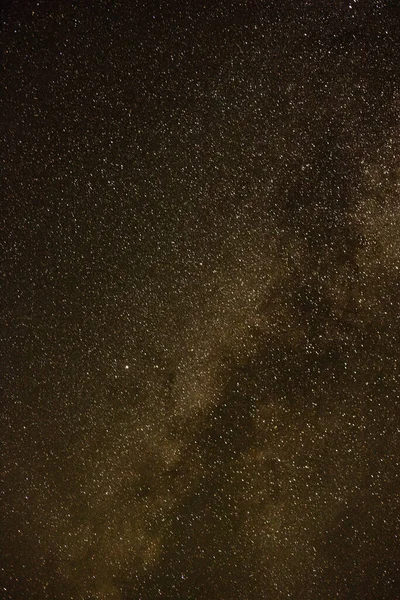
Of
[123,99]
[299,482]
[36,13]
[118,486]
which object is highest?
[36,13]

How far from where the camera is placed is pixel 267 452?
1145 mm

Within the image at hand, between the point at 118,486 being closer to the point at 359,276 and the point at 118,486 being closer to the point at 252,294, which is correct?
the point at 252,294

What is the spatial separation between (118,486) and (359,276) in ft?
2.74

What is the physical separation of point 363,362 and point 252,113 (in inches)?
27.6

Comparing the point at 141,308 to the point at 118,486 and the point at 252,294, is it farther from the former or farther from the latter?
the point at 118,486

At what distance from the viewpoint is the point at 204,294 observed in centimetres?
114

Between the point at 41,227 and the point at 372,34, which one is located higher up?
the point at 41,227

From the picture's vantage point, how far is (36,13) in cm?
115

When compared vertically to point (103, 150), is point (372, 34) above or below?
below

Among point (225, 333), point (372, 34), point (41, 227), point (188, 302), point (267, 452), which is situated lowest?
point (267, 452)

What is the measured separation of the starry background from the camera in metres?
1.12

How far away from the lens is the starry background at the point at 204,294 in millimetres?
1119

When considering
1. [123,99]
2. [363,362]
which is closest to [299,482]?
[363,362]

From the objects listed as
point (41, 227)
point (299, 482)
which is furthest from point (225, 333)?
point (41, 227)
